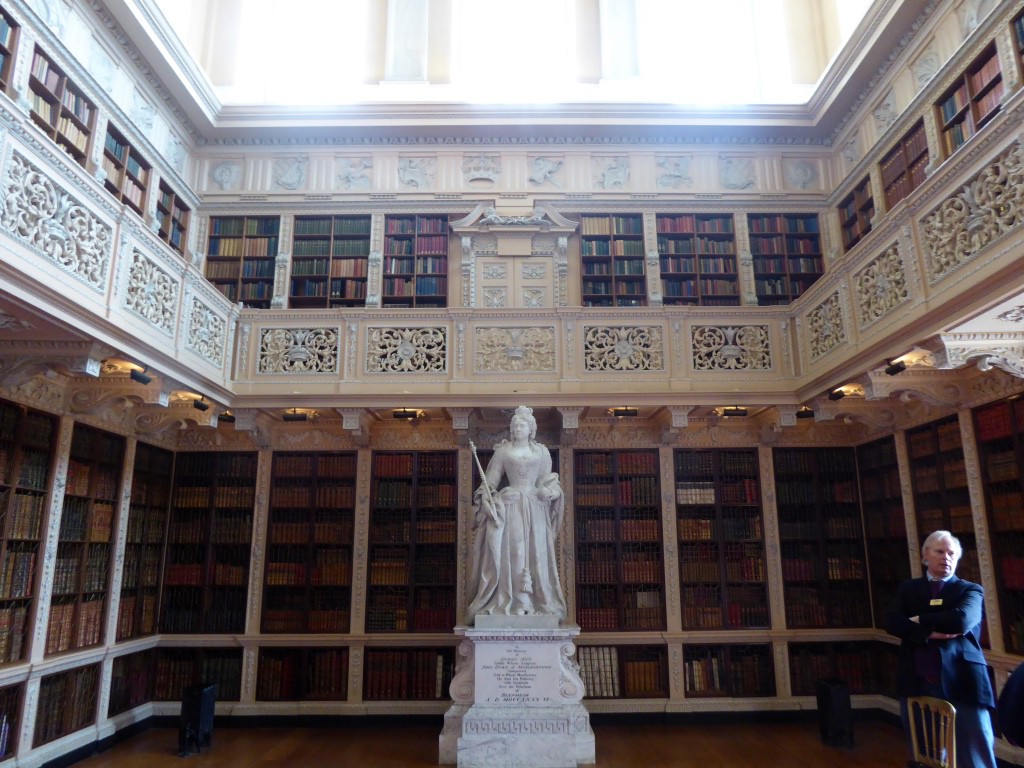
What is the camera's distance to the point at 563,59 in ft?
25.1

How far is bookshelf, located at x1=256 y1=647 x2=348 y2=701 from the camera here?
19.7 feet

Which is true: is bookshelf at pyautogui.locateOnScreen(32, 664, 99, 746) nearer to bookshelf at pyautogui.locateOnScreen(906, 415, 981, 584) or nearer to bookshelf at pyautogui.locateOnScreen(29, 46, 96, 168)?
bookshelf at pyautogui.locateOnScreen(29, 46, 96, 168)

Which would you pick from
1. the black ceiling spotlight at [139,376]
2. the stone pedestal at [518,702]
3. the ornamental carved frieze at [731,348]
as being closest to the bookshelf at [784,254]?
the ornamental carved frieze at [731,348]

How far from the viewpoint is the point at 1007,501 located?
4664 mm

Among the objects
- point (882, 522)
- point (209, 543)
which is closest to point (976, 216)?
point (882, 522)

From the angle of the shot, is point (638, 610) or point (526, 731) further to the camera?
point (638, 610)

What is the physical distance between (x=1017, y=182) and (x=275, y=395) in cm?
514

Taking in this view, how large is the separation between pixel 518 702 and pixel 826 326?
365cm

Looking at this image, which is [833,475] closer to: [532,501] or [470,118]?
[532,501]

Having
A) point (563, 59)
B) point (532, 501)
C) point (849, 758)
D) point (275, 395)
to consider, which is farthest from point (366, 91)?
point (849, 758)

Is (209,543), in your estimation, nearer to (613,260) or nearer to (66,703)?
(66,703)

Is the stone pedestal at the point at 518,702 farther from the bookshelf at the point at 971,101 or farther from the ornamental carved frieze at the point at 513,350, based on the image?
the bookshelf at the point at 971,101

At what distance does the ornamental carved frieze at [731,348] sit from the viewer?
586 centimetres

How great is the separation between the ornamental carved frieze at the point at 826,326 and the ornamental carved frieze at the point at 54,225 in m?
4.97
